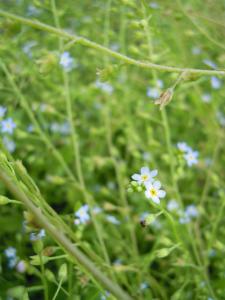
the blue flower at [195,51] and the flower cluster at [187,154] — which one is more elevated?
the flower cluster at [187,154]

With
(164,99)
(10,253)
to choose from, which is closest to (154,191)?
(164,99)

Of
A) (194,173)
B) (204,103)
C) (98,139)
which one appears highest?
(204,103)

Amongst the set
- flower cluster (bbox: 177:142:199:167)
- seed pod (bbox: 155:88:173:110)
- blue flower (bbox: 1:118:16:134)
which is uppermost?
seed pod (bbox: 155:88:173:110)

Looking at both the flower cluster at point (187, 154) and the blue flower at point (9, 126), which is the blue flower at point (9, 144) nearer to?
the blue flower at point (9, 126)

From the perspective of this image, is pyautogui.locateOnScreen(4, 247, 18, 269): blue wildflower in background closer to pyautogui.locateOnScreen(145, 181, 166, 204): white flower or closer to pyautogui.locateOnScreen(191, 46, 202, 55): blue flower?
pyautogui.locateOnScreen(145, 181, 166, 204): white flower

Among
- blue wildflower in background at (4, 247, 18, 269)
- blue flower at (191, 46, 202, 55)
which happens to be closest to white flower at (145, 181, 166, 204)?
Answer: blue wildflower in background at (4, 247, 18, 269)

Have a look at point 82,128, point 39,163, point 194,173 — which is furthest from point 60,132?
point 194,173

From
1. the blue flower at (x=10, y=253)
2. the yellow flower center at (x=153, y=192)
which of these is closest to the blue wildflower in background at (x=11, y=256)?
the blue flower at (x=10, y=253)

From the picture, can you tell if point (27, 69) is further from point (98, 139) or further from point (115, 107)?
point (98, 139)
